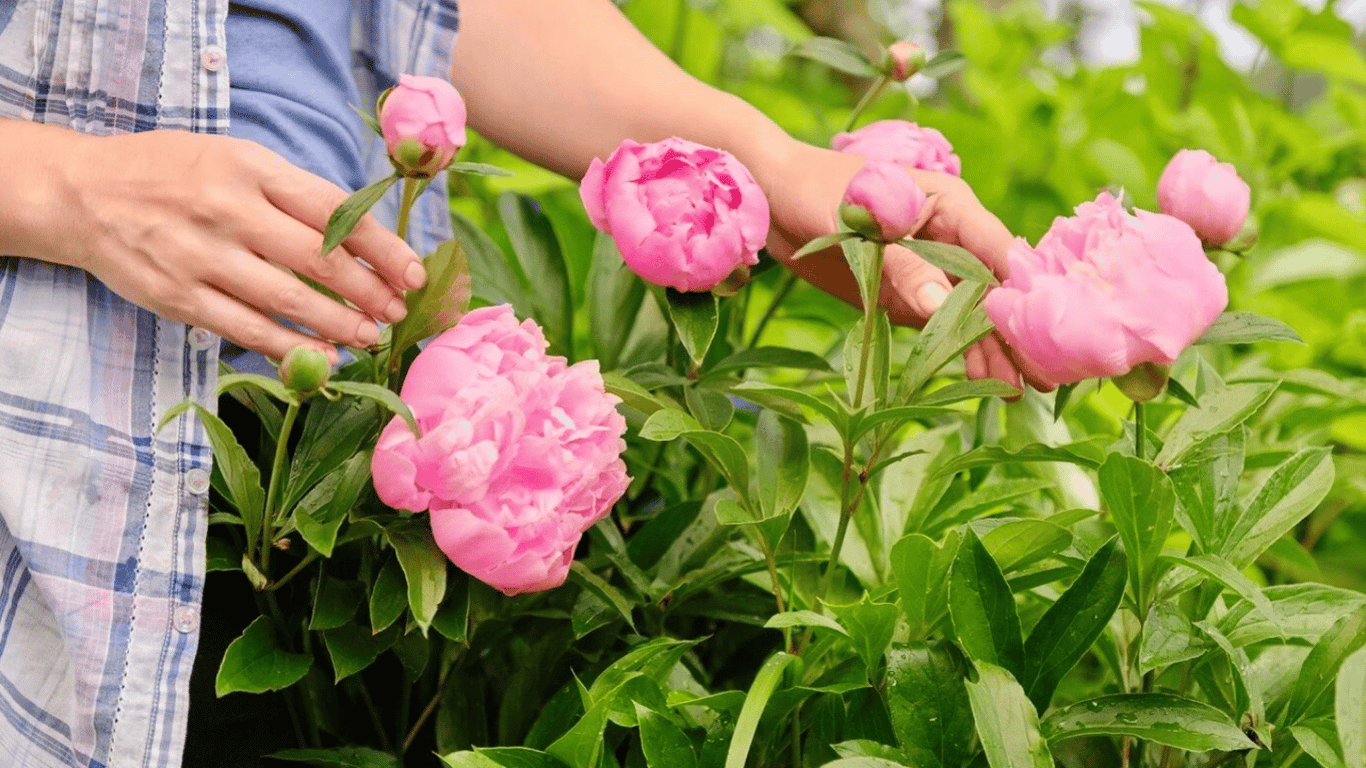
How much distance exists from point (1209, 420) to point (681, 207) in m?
0.34

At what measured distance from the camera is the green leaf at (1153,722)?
0.59 m

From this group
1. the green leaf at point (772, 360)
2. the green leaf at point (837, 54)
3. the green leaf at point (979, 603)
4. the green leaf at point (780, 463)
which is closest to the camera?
the green leaf at point (979, 603)

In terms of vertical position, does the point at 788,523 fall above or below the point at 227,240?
below

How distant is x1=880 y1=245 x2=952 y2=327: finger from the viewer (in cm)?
77

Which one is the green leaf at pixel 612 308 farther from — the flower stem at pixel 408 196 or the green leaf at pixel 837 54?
the flower stem at pixel 408 196

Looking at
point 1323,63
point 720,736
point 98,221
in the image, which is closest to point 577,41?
point 98,221

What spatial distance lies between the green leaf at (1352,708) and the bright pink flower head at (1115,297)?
0.16 meters

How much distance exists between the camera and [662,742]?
0.64 m

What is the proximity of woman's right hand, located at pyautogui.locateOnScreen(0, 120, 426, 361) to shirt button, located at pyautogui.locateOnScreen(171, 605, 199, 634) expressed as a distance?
0.15 metres

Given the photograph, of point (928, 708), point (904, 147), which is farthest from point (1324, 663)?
point (904, 147)

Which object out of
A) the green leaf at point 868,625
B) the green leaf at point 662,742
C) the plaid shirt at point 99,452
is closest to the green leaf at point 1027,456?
the green leaf at point 868,625

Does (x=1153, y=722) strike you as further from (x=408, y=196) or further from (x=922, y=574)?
(x=408, y=196)

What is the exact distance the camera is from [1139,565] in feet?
2.10

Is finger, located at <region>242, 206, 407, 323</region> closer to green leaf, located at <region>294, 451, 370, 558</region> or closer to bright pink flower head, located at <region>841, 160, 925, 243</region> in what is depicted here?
green leaf, located at <region>294, 451, 370, 558</region>
